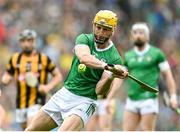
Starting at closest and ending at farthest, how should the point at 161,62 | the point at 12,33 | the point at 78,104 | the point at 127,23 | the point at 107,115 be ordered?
the point at 78,104, the point at 161,62, the point at 107,115, the point at 12,33, the point at 127,23

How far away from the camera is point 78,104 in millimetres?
10742

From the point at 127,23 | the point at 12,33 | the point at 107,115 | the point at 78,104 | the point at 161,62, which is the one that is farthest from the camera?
the point at 127,23

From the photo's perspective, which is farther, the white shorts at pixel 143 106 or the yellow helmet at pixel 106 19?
the white shorts at pixel 143 106

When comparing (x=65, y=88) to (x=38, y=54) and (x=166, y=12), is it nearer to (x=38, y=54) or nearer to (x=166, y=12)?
(x=38, y=54)

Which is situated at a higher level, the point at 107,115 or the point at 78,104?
the point at 78,104

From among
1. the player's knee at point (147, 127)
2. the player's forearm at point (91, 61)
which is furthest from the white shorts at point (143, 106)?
the player's forearm at point (91, 61)

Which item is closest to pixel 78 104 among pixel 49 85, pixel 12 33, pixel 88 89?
pixel 88 89

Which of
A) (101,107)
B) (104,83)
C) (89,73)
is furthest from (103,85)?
(101,107)

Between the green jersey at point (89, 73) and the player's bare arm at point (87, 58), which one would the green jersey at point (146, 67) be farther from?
the player's bare arm at point (87, 58)

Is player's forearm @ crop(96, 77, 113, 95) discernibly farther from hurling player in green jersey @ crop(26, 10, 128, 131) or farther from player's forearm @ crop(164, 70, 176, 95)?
player's forearm @ crop(164, 70, 176, 95)

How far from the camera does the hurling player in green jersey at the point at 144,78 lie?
45.2 feet

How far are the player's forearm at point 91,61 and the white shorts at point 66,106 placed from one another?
697mm

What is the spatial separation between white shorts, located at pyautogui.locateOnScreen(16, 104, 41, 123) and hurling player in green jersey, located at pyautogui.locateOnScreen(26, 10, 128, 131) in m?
3.49

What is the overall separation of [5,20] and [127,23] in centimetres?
343
